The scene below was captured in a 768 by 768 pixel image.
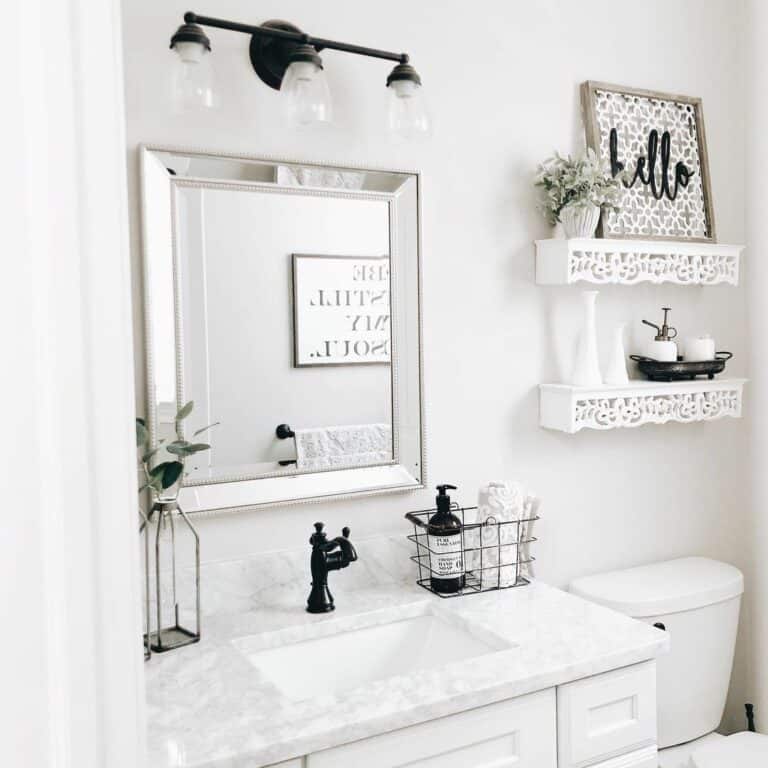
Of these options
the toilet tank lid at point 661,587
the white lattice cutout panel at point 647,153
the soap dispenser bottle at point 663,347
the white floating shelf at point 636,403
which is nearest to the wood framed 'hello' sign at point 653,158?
the white lattice cutout panel at point 647,153

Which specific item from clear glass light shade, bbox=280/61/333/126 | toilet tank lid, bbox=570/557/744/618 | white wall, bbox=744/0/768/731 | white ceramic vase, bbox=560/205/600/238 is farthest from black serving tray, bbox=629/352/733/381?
clear glass light shade, bbox=280/61/333/126

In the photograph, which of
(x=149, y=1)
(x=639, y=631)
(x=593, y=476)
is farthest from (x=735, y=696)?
(x=149, y=1)

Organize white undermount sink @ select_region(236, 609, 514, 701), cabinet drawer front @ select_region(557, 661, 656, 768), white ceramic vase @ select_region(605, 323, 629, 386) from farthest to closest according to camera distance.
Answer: white ceramic vase @ select_region(605, 323, 629, 386) → white undermount sink @ select_region(236, 609, 514, 701) → cabinet drawer front @ select_region(557, 661, 656, 768)

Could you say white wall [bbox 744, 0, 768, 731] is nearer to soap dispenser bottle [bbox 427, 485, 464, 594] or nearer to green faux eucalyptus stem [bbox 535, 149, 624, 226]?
green faux eucalyptus stem [bbox 535, 149, 624, 226]

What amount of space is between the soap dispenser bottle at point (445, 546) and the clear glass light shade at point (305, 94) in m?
0.86

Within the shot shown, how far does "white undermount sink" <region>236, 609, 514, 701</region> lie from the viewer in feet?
Result: 5.05

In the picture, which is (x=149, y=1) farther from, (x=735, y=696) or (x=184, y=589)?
(x=735, y=696)

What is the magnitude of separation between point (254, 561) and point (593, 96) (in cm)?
150

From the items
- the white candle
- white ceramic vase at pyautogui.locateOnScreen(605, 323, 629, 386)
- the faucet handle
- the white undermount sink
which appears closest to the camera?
the white undermount sink

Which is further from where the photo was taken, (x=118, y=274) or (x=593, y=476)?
(x=593, y=476)

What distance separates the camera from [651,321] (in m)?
2.28

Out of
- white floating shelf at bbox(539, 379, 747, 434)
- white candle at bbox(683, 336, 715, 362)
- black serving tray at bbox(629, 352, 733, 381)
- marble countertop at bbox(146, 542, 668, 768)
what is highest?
white candle at bbox(683, 336, 715, 362)

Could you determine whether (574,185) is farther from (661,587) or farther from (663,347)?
(661,587)

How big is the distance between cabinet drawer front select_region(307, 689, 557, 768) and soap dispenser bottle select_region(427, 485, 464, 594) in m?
0.42
